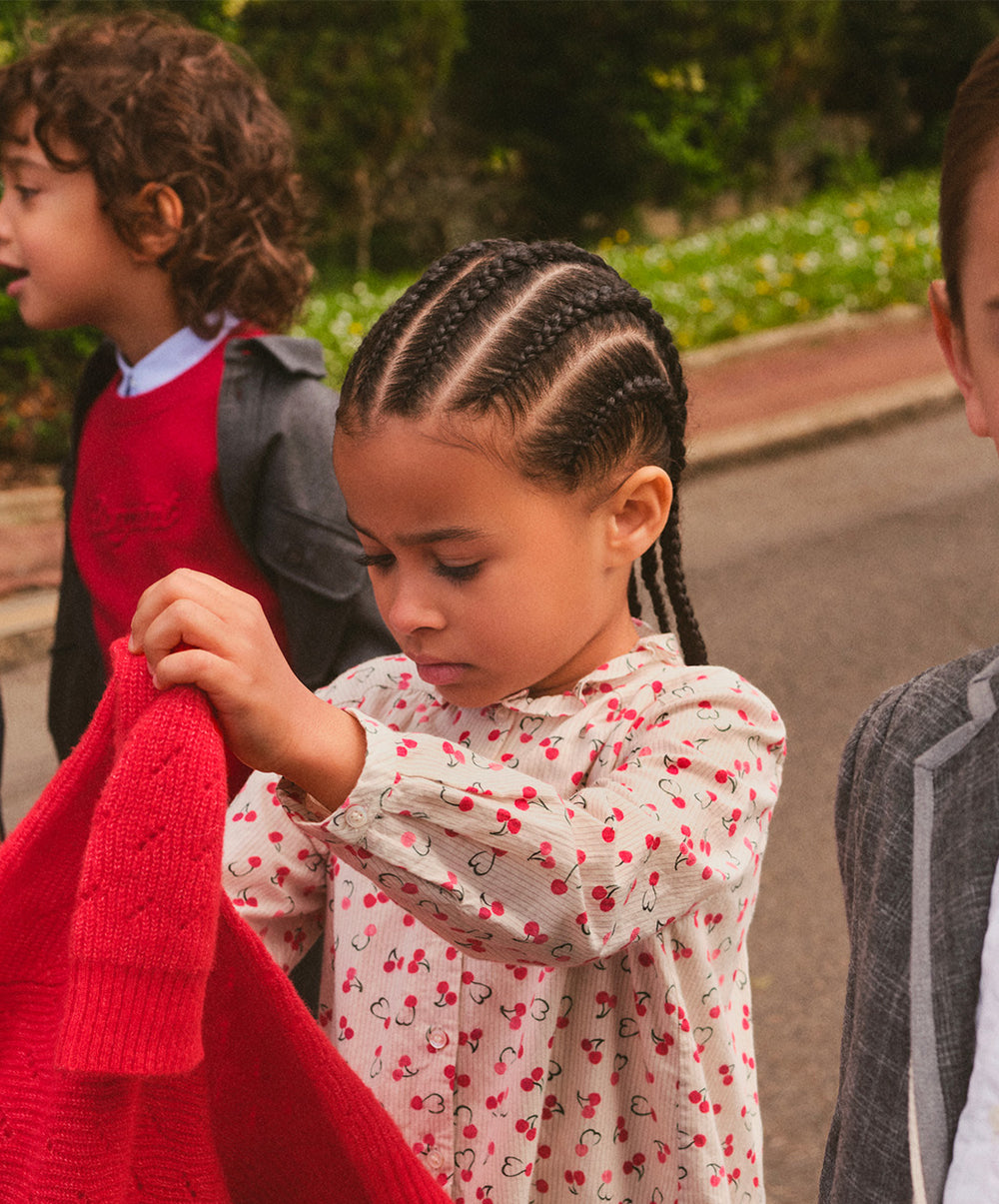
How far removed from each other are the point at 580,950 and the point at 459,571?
0.38m

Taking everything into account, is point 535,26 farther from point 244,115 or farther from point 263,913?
point 263,913

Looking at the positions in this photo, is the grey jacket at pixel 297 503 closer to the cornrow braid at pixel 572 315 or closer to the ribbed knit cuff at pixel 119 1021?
the cornrow braid at pixel 572 315

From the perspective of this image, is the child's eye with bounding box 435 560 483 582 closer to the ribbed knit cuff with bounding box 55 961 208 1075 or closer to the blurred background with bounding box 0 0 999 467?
the ribbed knit cuff with bounding box 55 961 208 1075

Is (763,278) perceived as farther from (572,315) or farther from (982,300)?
(982,300)

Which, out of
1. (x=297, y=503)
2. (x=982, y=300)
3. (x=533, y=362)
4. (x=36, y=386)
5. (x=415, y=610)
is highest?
(x=982, y=300)

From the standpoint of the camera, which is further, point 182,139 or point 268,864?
point 182,139

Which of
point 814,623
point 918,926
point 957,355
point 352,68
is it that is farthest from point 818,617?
point 352,68

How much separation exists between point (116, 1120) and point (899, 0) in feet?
59.9

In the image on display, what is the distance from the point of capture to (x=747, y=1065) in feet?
4.77

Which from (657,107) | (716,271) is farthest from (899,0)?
(716,271)

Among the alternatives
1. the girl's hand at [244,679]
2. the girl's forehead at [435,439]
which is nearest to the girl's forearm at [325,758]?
the girl's hand at [244,679]

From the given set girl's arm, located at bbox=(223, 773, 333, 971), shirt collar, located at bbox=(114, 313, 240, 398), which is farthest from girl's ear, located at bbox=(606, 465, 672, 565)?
shirt collar, located at bbox=(114, 313, 240, 398)

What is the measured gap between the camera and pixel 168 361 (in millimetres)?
2262

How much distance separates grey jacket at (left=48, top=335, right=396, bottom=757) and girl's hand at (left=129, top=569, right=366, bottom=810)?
92cm
